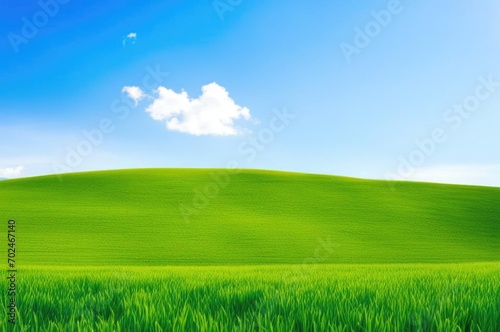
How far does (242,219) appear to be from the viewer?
36.5 meters

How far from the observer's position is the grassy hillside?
97.1ft

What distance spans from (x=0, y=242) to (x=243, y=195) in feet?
72.9

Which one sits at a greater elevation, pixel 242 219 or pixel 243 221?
pixel 242 219

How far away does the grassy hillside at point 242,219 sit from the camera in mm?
29609

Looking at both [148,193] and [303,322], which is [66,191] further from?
[303,322]

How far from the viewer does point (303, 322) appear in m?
2.48

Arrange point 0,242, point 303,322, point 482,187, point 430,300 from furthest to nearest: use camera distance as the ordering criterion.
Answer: point 482,187, point 0,242, point 430,300, point 303,322

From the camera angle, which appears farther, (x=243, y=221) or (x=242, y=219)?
(x=242, y=219)

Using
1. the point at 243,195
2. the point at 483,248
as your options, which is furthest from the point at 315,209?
the point at 483,248

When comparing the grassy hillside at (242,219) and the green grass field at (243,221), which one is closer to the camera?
the green grass field at (243,221)

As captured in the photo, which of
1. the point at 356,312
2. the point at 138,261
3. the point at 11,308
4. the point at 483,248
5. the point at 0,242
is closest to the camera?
the point at 356,312

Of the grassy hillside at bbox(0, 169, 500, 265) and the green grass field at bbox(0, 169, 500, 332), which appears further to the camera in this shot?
the grassy hillside at bbox(0, 169, 500, 265)

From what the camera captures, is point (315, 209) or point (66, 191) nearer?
point (315, 209)

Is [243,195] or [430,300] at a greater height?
[243,195]
